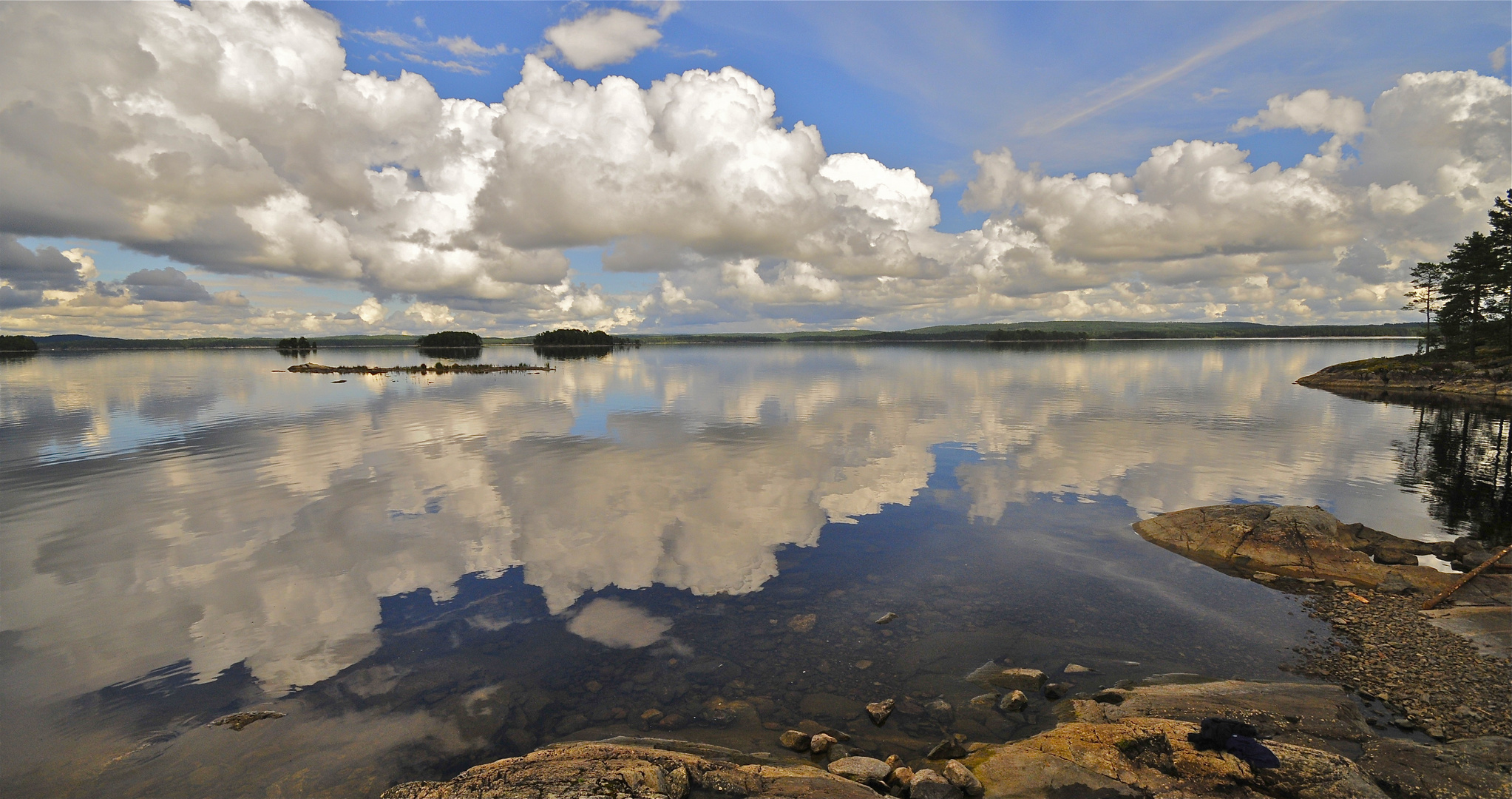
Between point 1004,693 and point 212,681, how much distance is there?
18.5 metres

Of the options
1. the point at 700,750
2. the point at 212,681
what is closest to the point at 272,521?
the point at 212,681

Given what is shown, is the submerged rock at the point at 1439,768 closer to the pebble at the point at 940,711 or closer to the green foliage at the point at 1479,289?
the pebble at the point at 940,711

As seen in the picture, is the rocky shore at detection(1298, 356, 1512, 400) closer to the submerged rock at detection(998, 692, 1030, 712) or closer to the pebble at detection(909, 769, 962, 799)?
the submerged rock at detection(998, 692, 1030, 712)

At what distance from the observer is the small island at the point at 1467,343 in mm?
79438

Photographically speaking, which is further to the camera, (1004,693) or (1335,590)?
(1335,590)

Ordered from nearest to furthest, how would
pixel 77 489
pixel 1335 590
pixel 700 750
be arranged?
pixel 700 750, pixel 1335 590, pixel 77 489

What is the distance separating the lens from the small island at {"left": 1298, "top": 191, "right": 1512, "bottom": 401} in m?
79.4

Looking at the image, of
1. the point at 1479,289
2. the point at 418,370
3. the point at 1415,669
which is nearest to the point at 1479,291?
the point at 1479,289

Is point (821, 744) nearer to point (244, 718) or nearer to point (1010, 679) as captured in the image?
point (1010, 679)

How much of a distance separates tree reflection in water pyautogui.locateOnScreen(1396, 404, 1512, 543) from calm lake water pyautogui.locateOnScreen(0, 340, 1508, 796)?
13.4 inches

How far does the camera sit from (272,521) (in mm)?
25328

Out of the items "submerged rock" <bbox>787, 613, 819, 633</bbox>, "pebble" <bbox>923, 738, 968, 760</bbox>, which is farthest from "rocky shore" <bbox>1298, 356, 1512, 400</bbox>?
"pebble" <bbox>923, 738, 968, 760</bbox>

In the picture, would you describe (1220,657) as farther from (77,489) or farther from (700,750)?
(77,489)

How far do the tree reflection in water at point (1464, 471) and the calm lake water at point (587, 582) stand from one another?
34 centimetres
